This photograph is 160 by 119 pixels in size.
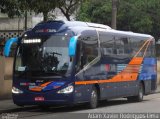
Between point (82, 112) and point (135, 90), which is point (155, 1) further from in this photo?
point (82, 112)

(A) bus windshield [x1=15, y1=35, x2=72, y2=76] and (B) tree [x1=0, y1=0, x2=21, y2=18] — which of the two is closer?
(B) tree [x1=0, y1=0, x2=21, y2=18]

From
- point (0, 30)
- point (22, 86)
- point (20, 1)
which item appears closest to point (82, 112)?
point (22, 86)

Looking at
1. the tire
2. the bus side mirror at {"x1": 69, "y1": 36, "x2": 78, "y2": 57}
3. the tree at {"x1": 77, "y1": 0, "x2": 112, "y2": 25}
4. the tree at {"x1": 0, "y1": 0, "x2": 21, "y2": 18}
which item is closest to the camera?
the tree at {"x1": 0, "y1": 0, "x2": 21, "y2": 18}

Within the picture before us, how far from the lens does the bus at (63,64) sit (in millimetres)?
18469

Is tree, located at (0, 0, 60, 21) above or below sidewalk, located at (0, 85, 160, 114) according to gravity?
above

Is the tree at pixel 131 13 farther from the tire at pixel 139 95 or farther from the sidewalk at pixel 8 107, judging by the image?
the sidewalk at pixel 8 107

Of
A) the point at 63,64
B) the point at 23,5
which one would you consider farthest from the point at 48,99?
the point at 23,5

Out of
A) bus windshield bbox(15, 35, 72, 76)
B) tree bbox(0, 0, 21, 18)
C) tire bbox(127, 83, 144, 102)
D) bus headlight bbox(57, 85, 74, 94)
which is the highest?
tree bbox(0, 0, 21, 18)

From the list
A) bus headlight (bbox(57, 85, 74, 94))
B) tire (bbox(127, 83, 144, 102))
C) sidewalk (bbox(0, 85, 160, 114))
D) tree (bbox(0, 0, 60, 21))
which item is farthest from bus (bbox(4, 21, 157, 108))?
tire (bbox(127, 83, 144, 102))

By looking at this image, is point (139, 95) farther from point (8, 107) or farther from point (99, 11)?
point (99, 11)

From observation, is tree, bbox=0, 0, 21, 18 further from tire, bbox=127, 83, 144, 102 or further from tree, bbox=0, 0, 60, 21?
tire, bbox=127, 83, 144, 102

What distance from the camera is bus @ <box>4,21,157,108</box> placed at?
1847cm

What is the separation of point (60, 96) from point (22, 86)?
152cm

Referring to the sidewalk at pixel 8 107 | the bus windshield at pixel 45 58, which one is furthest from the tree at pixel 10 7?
the sidewalk at pixel 8 107
